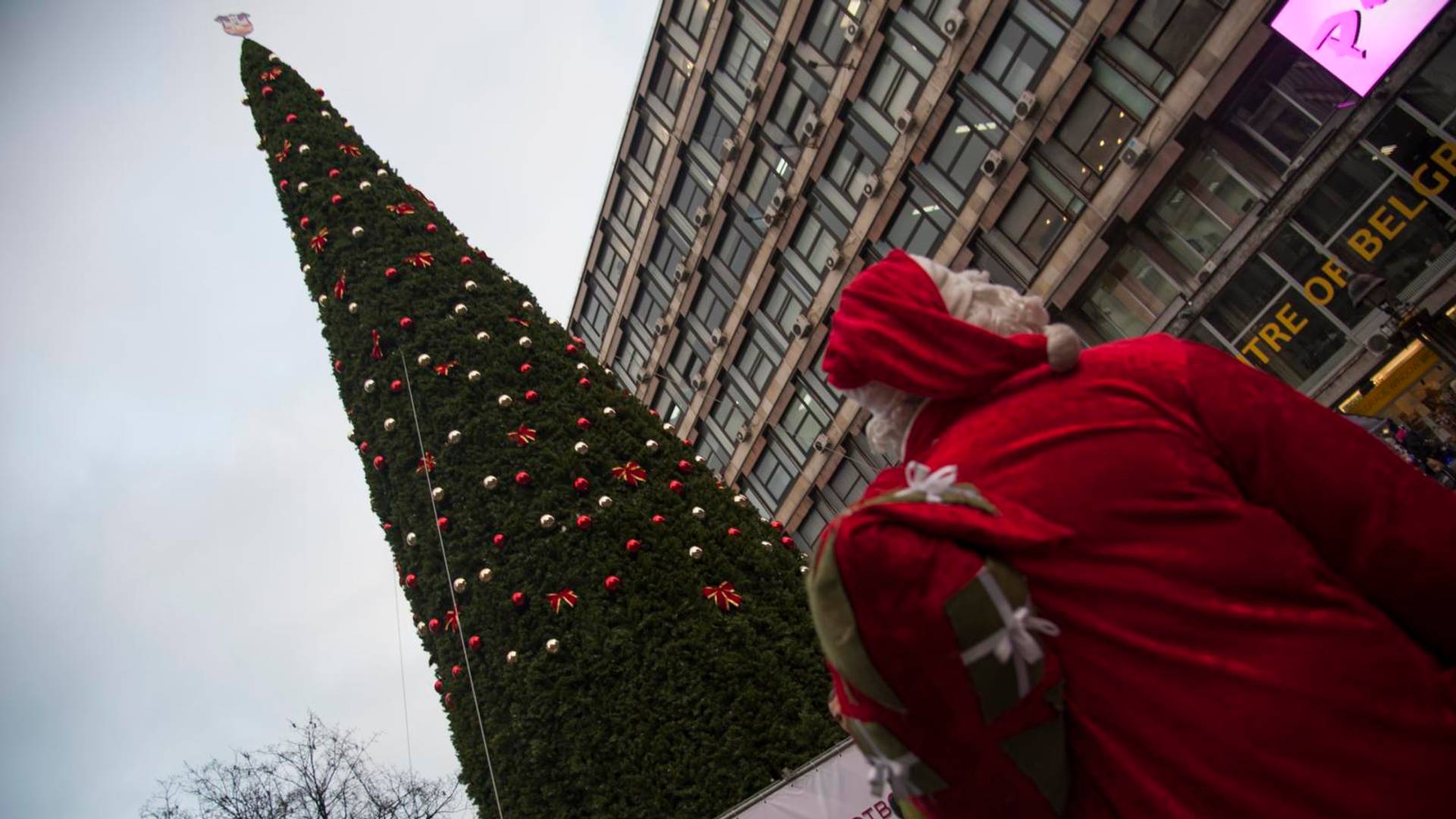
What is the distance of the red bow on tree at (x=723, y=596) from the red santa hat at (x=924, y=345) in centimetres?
402

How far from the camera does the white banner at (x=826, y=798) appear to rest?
5.55 metres

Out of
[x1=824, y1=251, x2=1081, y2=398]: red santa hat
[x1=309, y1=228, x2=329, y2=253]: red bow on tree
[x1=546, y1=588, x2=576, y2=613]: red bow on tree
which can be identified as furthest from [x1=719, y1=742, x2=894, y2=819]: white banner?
[x1=309, y1=228, x2=329, y2=253]: red bow on tree

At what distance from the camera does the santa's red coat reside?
2.18 m

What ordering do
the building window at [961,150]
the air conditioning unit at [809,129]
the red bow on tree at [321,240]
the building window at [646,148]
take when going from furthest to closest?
the building window at [646,148]
the air conditioning unit at [809,129]
the building window at [961,150]
the red bow on tree at [321,240]

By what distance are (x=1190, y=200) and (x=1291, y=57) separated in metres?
2.87

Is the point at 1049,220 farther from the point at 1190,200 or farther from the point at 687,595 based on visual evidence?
the point at 687,595

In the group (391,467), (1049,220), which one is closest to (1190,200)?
(1049,220)

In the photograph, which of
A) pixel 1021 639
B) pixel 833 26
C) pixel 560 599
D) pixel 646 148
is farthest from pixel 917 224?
pixel 1021 639

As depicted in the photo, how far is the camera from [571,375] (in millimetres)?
8586

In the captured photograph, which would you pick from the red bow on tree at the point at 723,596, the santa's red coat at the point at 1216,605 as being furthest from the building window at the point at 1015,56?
the santa's red coat at the point at 1216,605

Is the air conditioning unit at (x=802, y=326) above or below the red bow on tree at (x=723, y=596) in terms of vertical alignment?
below

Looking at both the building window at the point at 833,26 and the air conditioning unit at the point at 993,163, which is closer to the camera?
the air conditioning unit at the point at 993,163

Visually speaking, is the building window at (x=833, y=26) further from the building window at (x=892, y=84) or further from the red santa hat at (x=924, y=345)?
the red santa hat at (x=924, y=345)

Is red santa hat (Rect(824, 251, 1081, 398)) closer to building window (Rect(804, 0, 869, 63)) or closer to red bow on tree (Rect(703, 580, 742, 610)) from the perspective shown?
red bow on tree (Rect(703, 580, 742, 610))
